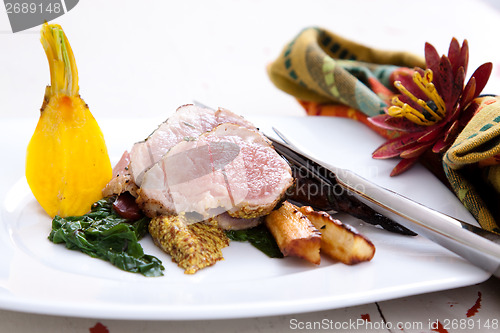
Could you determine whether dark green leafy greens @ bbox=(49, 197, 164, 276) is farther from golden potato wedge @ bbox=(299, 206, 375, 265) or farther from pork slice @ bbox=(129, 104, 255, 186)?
golden potato wedge @ bbox=(299, 206, 375, 265)

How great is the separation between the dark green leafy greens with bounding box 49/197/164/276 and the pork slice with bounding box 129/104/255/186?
0.57 ft

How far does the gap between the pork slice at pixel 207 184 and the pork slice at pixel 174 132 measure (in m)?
0.07

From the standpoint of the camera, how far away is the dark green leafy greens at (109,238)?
1606mm

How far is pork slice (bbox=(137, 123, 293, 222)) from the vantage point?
1773mm

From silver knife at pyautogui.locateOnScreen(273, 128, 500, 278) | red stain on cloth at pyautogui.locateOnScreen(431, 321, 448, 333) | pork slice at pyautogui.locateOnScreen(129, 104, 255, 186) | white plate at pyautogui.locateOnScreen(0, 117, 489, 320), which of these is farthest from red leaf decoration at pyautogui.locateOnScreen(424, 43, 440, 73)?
red stain on cloth at pyautogui.locateOnScreen(431, 321, 448, 333)

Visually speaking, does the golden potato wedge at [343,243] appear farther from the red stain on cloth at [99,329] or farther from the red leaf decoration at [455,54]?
the red leaf decoration at [455,54]

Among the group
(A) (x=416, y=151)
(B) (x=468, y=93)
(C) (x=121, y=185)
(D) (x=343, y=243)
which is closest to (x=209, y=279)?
(D) (x=343, y=243)

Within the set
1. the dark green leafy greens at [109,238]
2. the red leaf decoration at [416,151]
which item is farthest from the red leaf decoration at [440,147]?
the dark green leafy greens at [109,238]

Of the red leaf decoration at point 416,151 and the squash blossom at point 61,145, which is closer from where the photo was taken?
the squash blossom at point 61,145

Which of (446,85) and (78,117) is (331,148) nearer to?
(446,85)

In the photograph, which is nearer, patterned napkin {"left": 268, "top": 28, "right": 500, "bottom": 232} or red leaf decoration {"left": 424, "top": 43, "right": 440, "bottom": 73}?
patterned napkin {"left": 268, "top": 28, "right": 500, "bottom": 232}

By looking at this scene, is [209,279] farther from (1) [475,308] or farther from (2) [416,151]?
(2) [416,151]

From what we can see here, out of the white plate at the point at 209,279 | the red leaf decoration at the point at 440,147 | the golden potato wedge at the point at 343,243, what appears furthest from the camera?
the red leaf decoration at the point at 440,147

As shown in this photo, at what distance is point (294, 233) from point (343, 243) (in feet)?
0.53
